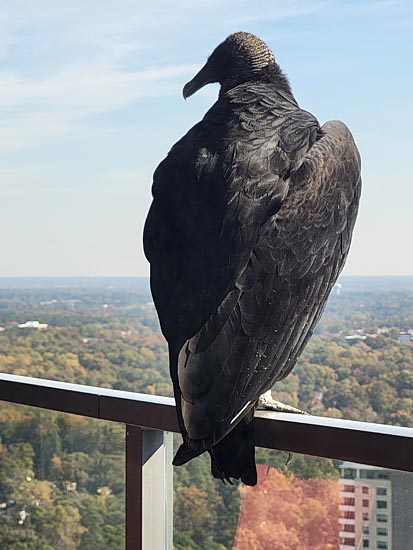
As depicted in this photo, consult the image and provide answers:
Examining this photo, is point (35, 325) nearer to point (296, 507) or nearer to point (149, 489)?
point (149, 489)

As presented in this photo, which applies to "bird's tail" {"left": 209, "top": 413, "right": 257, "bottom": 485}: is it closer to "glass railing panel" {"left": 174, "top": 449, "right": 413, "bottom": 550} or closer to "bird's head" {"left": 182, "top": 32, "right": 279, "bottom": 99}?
"glass railing panel" {"left": 174, "top": 449, "right": 413, "bottom": 550}

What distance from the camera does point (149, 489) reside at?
1.61 metres

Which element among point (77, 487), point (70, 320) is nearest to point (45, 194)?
point (70, 320)

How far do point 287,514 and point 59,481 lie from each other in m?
0.58

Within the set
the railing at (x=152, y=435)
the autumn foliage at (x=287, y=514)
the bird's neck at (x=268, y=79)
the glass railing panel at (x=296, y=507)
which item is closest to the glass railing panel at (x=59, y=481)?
the railing at (x=152, y=435)

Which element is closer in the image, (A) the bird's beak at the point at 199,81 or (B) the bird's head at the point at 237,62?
(B) the bird's head at the point at 237,62

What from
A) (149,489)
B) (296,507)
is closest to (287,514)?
(296,507)

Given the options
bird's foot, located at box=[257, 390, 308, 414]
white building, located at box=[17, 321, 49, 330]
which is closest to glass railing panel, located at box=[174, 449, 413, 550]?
bird's foot, located at box=[257, 390, 308, 414]

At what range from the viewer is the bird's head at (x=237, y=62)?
5.82 ft

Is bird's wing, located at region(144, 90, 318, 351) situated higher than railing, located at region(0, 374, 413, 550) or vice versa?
bird's wing, located at region(144, 90, 318, 351)

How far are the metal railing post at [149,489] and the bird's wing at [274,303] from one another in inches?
10.1

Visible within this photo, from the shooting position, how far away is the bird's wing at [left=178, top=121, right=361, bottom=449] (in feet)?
4.43

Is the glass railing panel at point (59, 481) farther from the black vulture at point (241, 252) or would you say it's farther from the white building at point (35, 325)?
the white building at point (35, 325)

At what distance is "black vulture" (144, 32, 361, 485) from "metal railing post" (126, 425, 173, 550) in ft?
0.51
